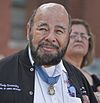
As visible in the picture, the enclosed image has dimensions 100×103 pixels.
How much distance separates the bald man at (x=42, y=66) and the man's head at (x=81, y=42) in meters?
1.58

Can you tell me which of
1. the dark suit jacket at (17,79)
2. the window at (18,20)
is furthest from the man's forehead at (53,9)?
the window at (18,20)

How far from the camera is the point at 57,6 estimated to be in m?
3.54

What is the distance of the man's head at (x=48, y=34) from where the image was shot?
3420mm

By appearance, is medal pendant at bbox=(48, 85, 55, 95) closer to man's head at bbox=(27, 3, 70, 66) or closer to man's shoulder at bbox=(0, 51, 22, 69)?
man's head at bbox=(27, 3, 70, 66)

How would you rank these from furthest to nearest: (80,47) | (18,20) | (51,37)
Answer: (18,20)
(80,47)
(51,37)

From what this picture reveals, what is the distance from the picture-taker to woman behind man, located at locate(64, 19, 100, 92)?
5.13 m

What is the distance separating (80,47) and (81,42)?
0.09 meters

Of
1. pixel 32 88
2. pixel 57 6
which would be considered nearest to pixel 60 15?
pixel 57 6

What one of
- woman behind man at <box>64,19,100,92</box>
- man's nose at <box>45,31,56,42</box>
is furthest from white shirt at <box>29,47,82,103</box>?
woman behind man at <box>64,19,100,92</box>

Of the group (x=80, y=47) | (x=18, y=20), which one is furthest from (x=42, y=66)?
(x=18, y=20)

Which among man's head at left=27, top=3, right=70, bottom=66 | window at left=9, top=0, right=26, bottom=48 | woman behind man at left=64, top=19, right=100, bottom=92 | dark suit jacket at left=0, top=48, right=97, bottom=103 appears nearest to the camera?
Answer: dark suit jacket at left=0, top=48, right=97, bottom=103

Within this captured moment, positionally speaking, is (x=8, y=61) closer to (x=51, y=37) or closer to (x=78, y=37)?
(x=51, y=37)

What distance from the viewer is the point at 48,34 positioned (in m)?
3.41

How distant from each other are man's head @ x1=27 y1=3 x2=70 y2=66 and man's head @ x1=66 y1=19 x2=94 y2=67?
1.60 meters
